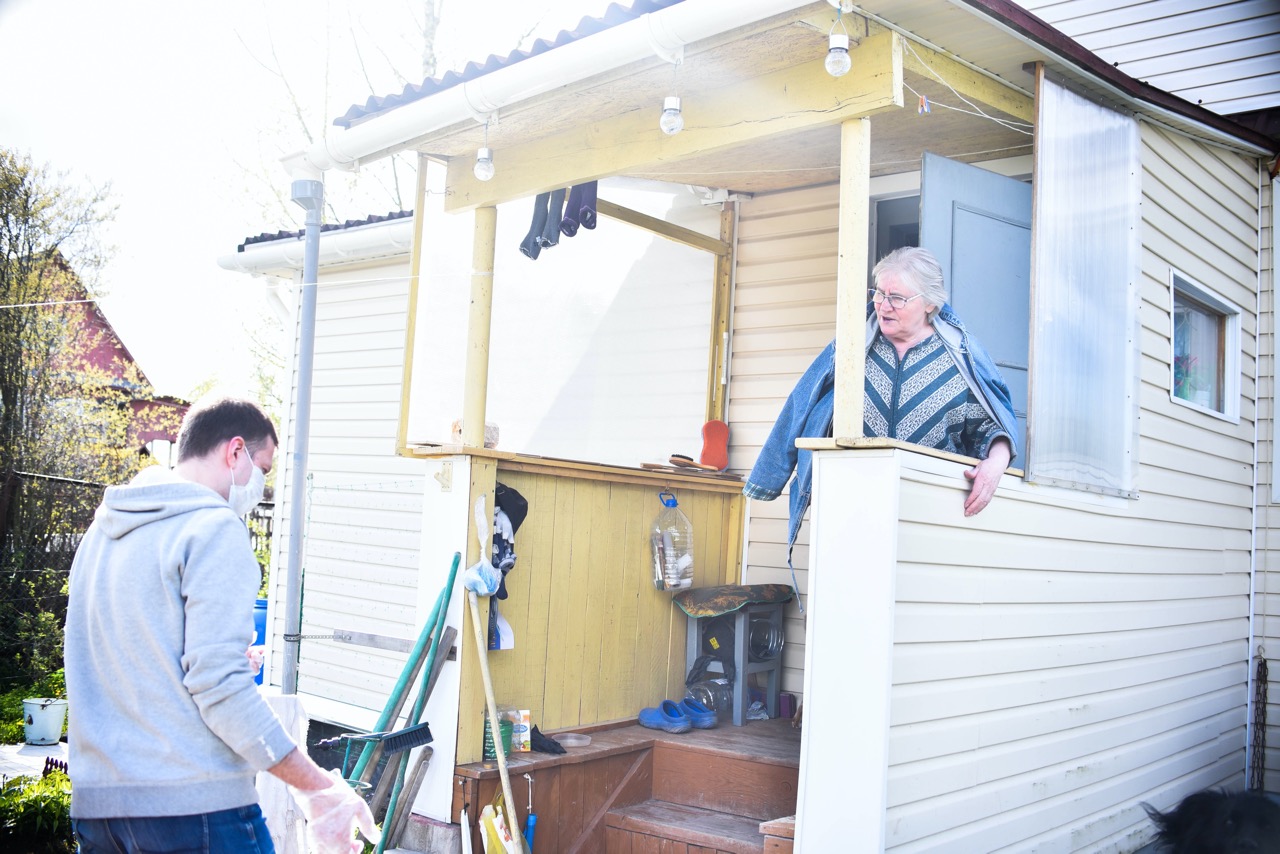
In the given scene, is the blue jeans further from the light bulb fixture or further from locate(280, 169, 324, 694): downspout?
locate(280, 169, 324, 694): downspout

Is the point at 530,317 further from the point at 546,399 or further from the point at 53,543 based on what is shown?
the point at 53,543

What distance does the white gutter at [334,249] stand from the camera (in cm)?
739

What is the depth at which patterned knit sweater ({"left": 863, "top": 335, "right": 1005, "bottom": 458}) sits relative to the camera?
12.9ft

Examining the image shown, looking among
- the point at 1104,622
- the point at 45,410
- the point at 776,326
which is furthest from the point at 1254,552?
the point at 45,410

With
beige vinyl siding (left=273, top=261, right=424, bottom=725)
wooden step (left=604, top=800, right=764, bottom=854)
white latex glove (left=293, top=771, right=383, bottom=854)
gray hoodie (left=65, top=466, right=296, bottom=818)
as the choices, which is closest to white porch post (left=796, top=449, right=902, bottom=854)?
wooden step (left=604, top=800, right=764, bottom=854)

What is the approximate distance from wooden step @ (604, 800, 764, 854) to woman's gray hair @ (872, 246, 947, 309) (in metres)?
2.10

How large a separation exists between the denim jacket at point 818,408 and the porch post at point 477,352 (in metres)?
1.26

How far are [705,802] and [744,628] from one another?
2.81 ft

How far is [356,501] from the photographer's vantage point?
26.4 feet

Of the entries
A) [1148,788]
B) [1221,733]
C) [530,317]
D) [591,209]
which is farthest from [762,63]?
[1221,733]

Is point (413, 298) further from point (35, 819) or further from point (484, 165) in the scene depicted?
point (35, 819)

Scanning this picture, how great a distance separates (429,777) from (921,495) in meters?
2.22

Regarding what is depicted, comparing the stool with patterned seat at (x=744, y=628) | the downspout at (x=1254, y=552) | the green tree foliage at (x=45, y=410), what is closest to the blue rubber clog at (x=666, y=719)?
the stool with patterned seat at (x=744, y=628)

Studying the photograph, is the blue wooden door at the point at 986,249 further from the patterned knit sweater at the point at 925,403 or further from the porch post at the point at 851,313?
the porch post at the point at 851,313
